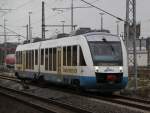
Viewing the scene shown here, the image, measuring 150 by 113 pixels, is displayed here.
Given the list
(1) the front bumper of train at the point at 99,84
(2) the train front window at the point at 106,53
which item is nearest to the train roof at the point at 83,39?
(2) the train front window at the point at 106,53

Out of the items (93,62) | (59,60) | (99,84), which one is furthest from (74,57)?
(59,60)

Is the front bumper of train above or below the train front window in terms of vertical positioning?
below

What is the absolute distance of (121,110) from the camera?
16125 millimetres

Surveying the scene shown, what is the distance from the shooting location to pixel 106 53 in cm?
2181

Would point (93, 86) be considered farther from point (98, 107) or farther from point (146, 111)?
point (146, 111)

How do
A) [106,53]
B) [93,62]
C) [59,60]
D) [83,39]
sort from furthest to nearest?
1. [59,60]
2. [83,39]
3. [106,53]
4. [93,62]

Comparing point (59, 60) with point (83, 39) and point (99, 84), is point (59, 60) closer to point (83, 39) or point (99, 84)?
point (83, 39)

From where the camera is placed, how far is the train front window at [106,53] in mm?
21469

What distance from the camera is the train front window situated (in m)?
21.5

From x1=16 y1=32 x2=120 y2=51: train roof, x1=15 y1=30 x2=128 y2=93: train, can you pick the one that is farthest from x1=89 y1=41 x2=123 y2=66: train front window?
x1=16 y1=32 x2=120 y2=51: train roof

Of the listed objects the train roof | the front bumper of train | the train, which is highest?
the train roof

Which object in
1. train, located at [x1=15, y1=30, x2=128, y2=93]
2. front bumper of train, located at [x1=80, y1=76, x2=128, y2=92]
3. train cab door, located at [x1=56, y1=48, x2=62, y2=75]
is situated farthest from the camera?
train cab door, located at [x1=56, y1=48, x2=62, y2=75]

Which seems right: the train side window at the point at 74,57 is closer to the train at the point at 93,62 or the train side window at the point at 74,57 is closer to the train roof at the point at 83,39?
the train at the point at 93,62

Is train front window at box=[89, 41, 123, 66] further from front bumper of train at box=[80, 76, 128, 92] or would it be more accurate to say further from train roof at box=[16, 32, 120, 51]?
front bumper of train at box=[80, 76, 128, 92]
